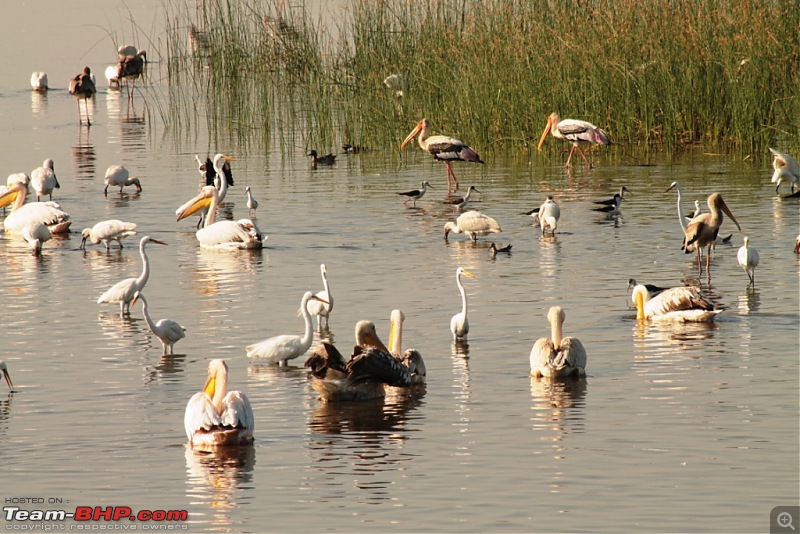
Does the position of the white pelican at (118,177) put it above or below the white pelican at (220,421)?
above

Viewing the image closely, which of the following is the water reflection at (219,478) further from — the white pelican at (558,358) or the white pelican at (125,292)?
the white pelican at (125,292)

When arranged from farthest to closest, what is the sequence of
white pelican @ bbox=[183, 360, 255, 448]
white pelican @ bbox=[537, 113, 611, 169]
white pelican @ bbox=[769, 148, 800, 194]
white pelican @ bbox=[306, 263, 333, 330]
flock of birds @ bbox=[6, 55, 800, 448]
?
white pelican @ bbox=[537, 113, 611, 169] → white pelican @ bbox=[769, 148, 800, 194] → white pelican @ bbox=[306, 263, 333, 330] → flock of birds @ bbox=[6, 55, 800, 448] → white pelican @ bbox=[183, 360, 255, 448]

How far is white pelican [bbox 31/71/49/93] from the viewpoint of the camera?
37906mm

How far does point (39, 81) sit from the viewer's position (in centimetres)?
3809

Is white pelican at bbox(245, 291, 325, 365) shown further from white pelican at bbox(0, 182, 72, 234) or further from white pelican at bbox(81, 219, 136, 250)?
white pelican at bbox(0, 182, 72, 234)

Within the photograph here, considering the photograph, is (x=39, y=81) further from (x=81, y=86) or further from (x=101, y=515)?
(x=101, y=515)

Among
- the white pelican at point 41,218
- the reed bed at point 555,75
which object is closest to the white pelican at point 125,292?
the white pelican at point 41,218

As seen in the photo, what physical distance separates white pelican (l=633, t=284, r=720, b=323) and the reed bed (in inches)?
410

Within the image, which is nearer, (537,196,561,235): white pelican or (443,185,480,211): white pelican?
(537,196,561,235): white pelican

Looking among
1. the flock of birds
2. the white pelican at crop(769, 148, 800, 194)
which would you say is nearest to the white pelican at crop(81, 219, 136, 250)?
the flock of birds

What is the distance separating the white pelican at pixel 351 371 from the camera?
1020cm

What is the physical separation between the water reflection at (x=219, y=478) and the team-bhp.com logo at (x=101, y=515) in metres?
0.21

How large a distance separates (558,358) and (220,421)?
288cm

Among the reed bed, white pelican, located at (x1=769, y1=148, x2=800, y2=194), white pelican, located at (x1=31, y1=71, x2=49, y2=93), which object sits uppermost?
white pelican, located at (x1=31, y1=71, x2=49, y2=93)
